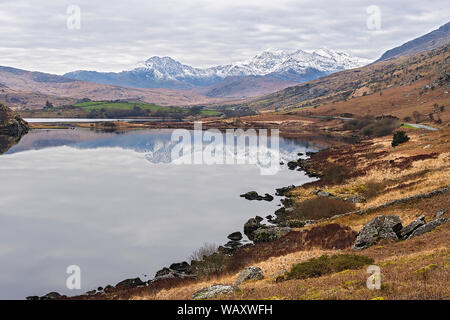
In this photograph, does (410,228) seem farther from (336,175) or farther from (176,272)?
(336,175)

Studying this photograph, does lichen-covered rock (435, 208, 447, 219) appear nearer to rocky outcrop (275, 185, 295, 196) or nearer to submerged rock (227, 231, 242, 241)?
submerged rock (227, 231, 242, 241)

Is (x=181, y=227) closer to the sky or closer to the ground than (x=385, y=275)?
closer to the ground

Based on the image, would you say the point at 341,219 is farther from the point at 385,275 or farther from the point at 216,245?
the point at 385,275

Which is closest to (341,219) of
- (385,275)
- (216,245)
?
(216,245)

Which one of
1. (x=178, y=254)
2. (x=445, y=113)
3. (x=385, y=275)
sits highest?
(x=445, y=113)

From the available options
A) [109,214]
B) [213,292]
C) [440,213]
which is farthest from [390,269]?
[109,214]

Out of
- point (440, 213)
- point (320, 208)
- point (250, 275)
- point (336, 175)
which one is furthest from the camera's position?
point (336, 175)

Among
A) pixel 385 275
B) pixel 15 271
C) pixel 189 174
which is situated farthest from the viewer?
pixel 189 174

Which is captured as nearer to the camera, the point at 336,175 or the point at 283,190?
the point at 283,190
